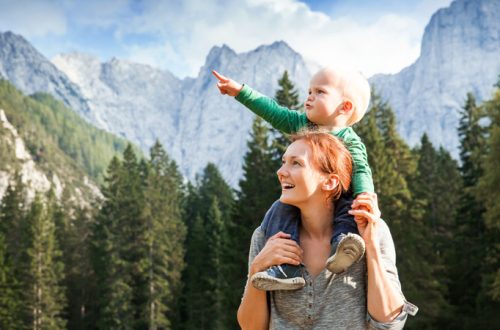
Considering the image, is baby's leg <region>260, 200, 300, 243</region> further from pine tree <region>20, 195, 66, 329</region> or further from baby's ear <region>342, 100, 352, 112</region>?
pine tree <region>20, 195, 66, 329</region>

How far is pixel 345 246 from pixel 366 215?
180 mm

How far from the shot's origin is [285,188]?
2.86m

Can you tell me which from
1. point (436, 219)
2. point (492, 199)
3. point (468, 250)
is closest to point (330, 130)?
point (492, 199)

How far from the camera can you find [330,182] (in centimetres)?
288

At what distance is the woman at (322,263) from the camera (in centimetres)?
272

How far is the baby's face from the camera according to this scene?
3201 mm

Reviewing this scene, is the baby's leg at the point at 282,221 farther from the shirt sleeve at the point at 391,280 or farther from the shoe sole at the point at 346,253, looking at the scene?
the shirt sleeve at the point at 391,280

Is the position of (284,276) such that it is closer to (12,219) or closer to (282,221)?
(282,221)

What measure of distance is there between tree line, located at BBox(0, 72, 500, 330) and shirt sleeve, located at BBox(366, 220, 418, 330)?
1866 cm

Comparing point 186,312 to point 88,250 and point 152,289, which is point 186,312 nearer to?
point 152,289

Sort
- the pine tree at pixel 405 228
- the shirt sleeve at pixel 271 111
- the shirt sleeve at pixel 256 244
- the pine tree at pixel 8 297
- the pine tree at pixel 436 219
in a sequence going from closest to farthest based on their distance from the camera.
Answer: the shirt sleeve at pixel 256 244
the shirt sleeve at pixel 271 111
the pine tree at pixel 405 228
the pine tree at pixel 436 219
the pine tree at pixel 8 297

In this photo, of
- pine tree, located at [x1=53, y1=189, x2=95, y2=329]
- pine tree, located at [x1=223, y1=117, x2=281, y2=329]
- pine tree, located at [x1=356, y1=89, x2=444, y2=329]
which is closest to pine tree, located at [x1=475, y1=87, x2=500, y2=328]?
pine tree, located at [x1=356, y1=89, x2=444, y2=329]

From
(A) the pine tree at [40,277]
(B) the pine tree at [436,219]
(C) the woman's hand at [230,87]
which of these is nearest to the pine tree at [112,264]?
(A) the pine tree at [40,277]

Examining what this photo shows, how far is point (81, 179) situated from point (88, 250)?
126 meters
